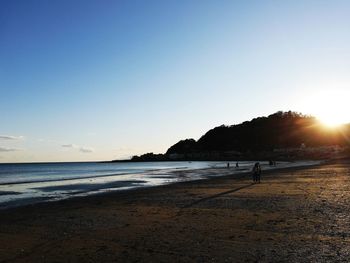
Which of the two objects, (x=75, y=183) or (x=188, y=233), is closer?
(x=188, y=233)

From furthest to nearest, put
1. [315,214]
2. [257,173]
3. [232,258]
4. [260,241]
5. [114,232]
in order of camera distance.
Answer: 1. [257,173]
2. [315,214]
3. [114,232]
4. [260,241]
5. [232,258]

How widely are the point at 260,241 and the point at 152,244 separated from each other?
3.10 m

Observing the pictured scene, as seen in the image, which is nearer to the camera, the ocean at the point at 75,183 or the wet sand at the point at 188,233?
the wet sand at the point at 188,233

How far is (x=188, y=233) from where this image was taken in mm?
12766

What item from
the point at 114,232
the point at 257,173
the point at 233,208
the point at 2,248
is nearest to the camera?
the point at 2,248

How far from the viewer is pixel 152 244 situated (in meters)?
11.5

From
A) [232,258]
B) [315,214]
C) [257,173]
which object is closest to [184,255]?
[232,258]

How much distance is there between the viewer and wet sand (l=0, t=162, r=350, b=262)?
10180 mm

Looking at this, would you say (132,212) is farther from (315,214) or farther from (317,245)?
(317,245)

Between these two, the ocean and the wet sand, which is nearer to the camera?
the wet sand

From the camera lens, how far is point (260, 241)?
11.2 m

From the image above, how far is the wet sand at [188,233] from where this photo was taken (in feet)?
33.4

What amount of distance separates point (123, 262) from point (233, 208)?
9313 mm

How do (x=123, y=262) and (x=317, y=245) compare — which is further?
(x=317, y=245)
